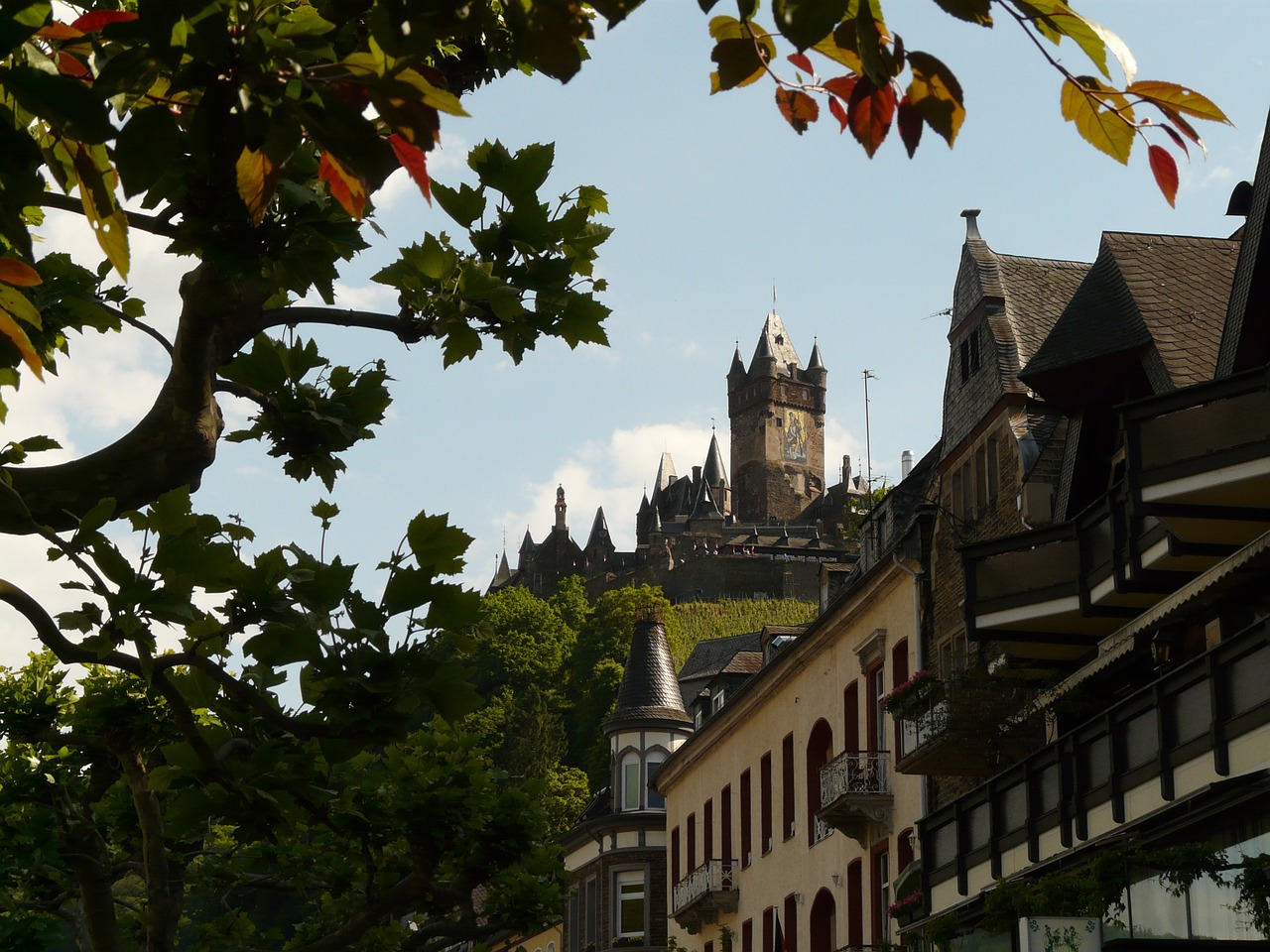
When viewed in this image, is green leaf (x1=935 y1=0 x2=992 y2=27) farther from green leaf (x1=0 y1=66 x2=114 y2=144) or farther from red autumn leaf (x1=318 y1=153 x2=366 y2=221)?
green leaf (x1=0 y1=66 x2=114 y2=144)

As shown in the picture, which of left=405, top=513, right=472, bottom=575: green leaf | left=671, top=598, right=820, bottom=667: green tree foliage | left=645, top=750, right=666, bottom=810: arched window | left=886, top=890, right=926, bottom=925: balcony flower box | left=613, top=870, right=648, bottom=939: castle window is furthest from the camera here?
left=671, top=598, right=820, bottom=667: green tree foliage

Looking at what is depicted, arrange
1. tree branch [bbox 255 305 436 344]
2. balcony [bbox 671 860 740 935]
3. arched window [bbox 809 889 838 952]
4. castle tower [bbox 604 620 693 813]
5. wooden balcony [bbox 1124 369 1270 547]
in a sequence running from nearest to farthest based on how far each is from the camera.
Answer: tree branch [bbox 255 305 436 344] < wooden balcony [bbox 1124 369 1270 547] < arched window [bbox 809 889 838 952] < balcony [bbox 671 860 740 935] < castle tower [bbox 604 620 693 813]

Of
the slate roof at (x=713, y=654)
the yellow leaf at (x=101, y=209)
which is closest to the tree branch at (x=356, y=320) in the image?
the yellow leaf at (x=101, y=209)

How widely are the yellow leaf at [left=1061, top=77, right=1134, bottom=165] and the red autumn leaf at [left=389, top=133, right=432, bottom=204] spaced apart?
116 centimetres

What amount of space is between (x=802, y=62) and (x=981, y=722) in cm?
1991

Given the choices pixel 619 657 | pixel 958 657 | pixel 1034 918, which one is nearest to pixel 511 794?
pixel 1034 918

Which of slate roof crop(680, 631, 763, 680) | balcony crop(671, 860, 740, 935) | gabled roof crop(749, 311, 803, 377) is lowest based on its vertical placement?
balcony crop(671, 860, 740, 935)

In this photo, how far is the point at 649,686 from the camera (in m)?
50.2

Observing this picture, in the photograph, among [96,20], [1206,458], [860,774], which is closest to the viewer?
[96,20]

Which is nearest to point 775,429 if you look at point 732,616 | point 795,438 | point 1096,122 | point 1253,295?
point 795,438

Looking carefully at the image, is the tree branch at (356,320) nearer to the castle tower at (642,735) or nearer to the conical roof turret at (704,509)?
the castle tower at (642,735)

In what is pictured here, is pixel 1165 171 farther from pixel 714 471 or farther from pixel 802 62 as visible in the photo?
pixel 714 471

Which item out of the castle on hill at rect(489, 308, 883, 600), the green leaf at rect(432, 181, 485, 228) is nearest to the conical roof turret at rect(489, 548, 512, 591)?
the castle on hill at rect(489, 308, 883, 600)

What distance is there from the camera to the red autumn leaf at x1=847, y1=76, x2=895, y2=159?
10.5 ft
